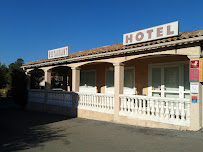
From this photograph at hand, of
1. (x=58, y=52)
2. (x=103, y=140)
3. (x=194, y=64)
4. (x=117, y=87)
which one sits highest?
(x=58, y=52)

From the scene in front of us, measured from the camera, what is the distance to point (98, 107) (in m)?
8.59

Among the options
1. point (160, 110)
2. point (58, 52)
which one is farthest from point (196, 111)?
point (58, 52)

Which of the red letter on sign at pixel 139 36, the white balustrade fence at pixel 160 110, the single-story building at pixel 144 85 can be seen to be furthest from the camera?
the red letter on sign at pixel 139 36

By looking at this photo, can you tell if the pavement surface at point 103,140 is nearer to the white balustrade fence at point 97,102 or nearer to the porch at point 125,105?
the porch at point 125,105

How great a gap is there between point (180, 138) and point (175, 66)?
3.76 meters

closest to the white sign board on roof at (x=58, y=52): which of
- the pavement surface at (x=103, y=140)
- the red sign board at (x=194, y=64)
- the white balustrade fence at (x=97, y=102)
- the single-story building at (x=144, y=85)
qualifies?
the single-story building at (x=144, y=85)

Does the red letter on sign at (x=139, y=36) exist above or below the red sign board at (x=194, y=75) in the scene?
above

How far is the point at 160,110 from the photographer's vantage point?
6445 mm

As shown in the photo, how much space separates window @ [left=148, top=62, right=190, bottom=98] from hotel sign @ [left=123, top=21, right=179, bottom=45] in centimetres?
179

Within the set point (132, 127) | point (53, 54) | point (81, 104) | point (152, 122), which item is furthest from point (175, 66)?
point (53, 54)

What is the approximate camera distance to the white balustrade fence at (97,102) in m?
8.11

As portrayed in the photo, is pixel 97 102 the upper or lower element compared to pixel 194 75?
lower

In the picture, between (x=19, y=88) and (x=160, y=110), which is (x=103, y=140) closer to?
(x=160, y=110)

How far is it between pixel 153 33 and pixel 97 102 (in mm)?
4137
